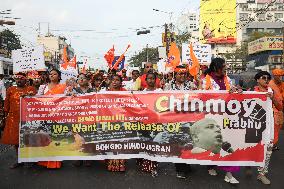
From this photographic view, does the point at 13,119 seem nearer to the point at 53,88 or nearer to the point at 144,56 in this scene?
the point at 53,88

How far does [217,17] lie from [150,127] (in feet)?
268

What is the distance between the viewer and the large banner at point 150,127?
5.68 metres

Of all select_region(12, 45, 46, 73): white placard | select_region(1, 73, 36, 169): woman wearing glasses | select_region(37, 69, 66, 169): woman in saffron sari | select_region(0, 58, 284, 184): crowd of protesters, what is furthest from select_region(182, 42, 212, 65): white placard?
select_region(1, 73, 36, 169): woman wearing glasses

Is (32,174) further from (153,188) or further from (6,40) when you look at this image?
(6,40)

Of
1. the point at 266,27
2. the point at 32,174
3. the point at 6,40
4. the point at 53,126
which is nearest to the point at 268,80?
the point at 53,126

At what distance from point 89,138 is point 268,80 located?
10.6 ft

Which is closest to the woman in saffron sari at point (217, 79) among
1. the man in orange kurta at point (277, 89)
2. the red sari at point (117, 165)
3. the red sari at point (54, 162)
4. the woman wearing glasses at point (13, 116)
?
the red sari at point (117, 165)

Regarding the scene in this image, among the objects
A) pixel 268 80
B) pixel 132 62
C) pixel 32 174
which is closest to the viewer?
pixel 32 174

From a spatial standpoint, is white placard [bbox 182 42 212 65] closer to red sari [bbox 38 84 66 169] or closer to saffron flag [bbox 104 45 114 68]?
saffron flag [bbox 104 45 114 68]

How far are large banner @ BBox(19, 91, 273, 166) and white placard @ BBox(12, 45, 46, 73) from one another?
2.77m

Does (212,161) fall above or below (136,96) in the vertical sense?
below

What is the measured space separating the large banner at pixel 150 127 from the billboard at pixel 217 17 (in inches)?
3098

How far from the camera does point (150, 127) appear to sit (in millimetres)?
5906

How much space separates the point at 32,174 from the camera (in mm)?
6055
